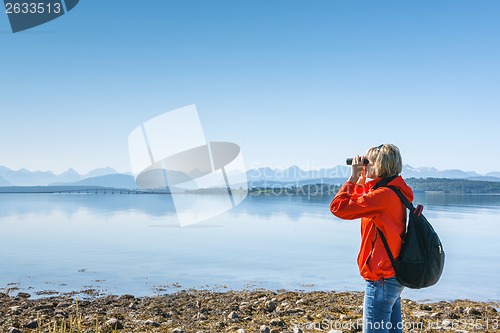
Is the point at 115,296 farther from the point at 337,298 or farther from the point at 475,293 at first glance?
the point at 475,293

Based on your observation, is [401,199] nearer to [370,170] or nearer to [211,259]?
[370,170]

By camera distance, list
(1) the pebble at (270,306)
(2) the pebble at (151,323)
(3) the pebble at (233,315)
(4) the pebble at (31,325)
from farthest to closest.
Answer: (1) the pebble at (270,306) → (3) the pebble at (233,315) → (2) the pebble at (151,323) → (4) the pebble at (31,325)

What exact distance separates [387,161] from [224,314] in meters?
4.98

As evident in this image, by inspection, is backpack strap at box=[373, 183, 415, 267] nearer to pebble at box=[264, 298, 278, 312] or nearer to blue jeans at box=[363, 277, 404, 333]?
blue jeans at box=[363, 277, 404, 333]

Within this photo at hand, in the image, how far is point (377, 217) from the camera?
4402 mm

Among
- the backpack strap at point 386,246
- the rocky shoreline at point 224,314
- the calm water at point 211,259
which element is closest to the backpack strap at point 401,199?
the backpack strap at point 386,246

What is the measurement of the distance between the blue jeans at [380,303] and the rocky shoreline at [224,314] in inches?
93.0

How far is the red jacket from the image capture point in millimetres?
4336

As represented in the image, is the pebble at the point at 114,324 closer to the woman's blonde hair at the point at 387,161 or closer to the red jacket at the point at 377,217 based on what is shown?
the red jacket at the point at 377,217

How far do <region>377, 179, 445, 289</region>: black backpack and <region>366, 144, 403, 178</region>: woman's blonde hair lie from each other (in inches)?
18.7

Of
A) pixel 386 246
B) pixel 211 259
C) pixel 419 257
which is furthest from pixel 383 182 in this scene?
pixel 211 259

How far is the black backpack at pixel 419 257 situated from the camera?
4.27 meters

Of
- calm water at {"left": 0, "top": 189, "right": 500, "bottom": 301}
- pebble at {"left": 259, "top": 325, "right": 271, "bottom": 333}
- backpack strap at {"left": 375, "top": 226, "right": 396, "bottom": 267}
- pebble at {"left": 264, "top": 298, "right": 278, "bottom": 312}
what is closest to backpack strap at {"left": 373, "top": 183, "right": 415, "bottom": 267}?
backpack strap at {"left": 375, "top": 226, "right": 396, "bottom": 267}

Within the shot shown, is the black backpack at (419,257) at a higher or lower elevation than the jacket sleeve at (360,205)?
lower
